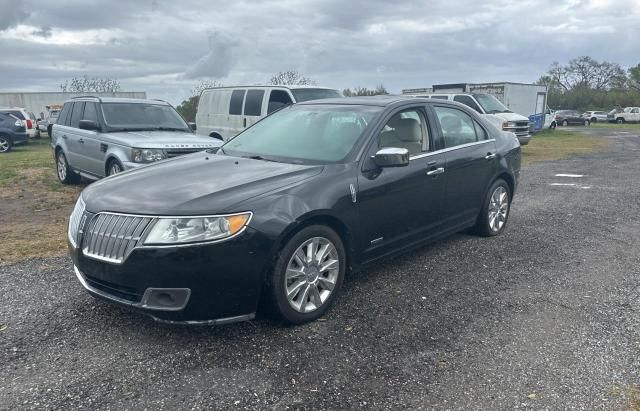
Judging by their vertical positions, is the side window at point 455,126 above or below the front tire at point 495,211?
above

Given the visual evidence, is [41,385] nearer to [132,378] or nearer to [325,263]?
[132,378]

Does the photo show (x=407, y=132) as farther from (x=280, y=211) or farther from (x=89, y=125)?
(x=89, y=125)

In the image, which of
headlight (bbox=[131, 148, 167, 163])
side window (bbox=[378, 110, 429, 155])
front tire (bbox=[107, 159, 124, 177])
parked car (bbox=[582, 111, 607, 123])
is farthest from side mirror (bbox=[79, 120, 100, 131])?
parked car (bbox=[582, 111, 607, 123])

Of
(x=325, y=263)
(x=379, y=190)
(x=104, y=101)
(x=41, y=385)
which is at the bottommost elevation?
(x=41, y=385)

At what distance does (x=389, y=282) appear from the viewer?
15.4ft

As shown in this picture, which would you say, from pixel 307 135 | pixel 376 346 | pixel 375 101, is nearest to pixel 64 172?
pixel 307 135

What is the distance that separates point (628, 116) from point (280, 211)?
56482mm

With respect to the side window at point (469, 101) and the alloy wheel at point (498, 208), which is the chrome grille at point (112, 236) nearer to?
the alloy wheel at point (498, 208)

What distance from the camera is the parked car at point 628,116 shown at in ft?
164

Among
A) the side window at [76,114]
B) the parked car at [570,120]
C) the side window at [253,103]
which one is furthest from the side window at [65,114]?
the parked car at [570,120]

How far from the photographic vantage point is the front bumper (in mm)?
3227

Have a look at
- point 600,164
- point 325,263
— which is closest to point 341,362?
point 325,263

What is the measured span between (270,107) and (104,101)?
3611mm

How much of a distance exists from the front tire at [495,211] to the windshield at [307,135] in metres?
2.04
